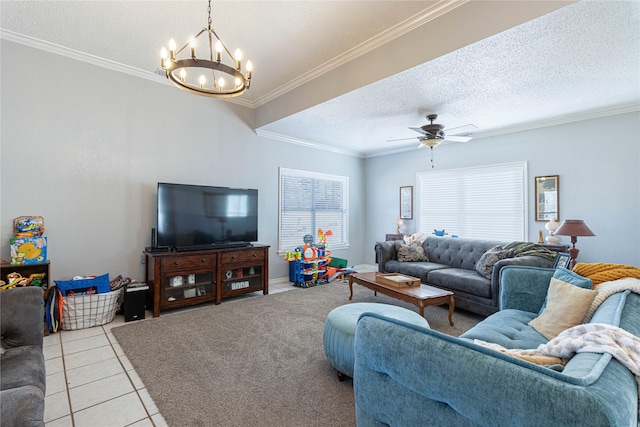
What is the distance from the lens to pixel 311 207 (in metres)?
5.94

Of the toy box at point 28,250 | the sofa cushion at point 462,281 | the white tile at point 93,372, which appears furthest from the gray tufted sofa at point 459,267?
the toy box at point 28,250

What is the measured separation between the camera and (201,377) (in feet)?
7.33

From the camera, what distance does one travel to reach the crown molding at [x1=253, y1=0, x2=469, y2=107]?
8.44 ft

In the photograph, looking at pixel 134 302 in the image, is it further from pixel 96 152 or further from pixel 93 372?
pixel 96 152

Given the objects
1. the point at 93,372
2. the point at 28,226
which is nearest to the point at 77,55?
the point at 28,226

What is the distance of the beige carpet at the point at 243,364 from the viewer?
1847mm

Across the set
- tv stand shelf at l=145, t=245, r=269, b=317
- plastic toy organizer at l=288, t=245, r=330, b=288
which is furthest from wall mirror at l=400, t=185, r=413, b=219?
tv stand shelf at l=145, t=245, r=269, b=317

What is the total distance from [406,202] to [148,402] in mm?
5478

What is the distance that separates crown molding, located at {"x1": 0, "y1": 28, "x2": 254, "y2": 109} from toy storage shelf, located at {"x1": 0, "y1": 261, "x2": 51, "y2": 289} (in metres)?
2.37

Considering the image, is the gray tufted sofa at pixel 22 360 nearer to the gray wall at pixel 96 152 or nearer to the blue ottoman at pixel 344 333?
the blue ottoman at pixel 344 333

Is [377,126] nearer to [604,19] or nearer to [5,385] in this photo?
[604,19]

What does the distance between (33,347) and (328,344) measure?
1844mm

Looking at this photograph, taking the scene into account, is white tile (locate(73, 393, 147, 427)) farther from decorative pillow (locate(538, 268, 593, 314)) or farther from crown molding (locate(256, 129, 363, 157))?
crown molding (locate(256, 129, 363, 157))

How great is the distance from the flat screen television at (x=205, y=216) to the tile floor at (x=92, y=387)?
52.1 inches
